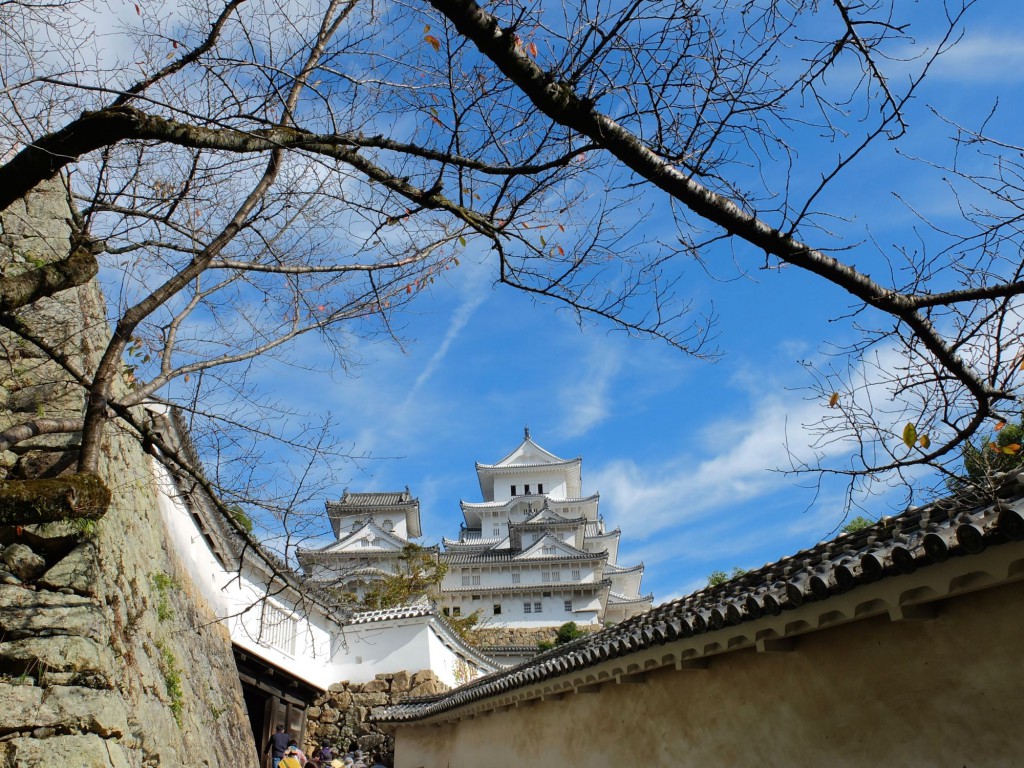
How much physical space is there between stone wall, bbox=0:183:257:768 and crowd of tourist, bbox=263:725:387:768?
216cm

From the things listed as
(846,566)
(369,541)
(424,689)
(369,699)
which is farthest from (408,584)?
(846,566)

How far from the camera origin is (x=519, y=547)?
42.5m

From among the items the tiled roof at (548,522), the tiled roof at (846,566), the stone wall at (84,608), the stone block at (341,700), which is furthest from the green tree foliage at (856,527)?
the tiled roof at (548,522)

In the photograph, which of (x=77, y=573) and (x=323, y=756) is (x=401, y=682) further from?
(x=77, y=573)

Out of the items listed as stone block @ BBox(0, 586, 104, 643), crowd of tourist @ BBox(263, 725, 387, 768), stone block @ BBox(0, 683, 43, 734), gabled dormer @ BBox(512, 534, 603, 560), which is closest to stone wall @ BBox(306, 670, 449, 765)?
crowd of tourist @ BBox(263, 725, 387, 768)

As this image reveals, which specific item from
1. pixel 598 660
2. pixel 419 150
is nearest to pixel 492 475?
pixel 598 660

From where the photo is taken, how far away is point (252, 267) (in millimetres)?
6020

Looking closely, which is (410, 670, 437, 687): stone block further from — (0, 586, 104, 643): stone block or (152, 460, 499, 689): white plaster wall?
(0, 586, 104, 643): stone block

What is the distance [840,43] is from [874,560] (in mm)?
2594

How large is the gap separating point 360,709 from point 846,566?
14.9 meters

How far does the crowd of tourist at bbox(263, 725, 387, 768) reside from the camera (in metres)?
11.1

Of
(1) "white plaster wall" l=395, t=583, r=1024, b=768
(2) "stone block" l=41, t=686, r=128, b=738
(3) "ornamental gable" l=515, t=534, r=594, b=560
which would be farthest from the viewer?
(3) "ornamental gable" l=515, t=534, r=594, b=560

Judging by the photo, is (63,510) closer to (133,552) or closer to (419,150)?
(133,552)

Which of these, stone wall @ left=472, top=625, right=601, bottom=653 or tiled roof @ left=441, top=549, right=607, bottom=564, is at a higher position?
tiled roof @ left=441, top=549, right=607, bottom=564
